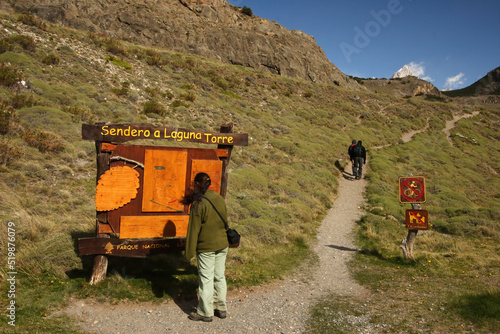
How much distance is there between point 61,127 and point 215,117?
1096cm

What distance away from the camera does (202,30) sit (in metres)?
50.2

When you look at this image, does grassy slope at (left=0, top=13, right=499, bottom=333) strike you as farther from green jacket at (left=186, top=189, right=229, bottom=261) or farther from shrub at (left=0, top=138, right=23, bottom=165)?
green jacket at (left=186, top=189, right=229, bottom=261)

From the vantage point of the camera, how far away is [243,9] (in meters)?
62.7

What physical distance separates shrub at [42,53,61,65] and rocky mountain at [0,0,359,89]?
76.7 feet

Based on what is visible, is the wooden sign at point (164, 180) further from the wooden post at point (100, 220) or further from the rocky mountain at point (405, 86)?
the rocky mountain at point (405, 86)

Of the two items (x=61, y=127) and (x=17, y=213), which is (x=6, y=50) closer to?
(x=61, y=127)

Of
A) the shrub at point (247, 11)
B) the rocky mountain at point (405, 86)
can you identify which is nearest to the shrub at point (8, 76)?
the shrub at point (247, 11)

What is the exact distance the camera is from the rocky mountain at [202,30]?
131ft

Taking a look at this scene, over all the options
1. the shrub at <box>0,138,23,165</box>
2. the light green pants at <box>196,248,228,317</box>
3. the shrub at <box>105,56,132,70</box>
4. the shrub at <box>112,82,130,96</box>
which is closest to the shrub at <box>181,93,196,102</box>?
the shrub at <box>112,82,130,96</box>

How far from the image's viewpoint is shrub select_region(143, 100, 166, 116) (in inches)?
720

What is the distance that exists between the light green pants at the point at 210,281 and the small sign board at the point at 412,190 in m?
5.74

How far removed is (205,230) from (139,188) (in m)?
1.94

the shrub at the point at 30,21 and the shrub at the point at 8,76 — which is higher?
the shrub at the point at 30,21

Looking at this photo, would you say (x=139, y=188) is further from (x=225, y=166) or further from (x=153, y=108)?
(x=153, y=108)
